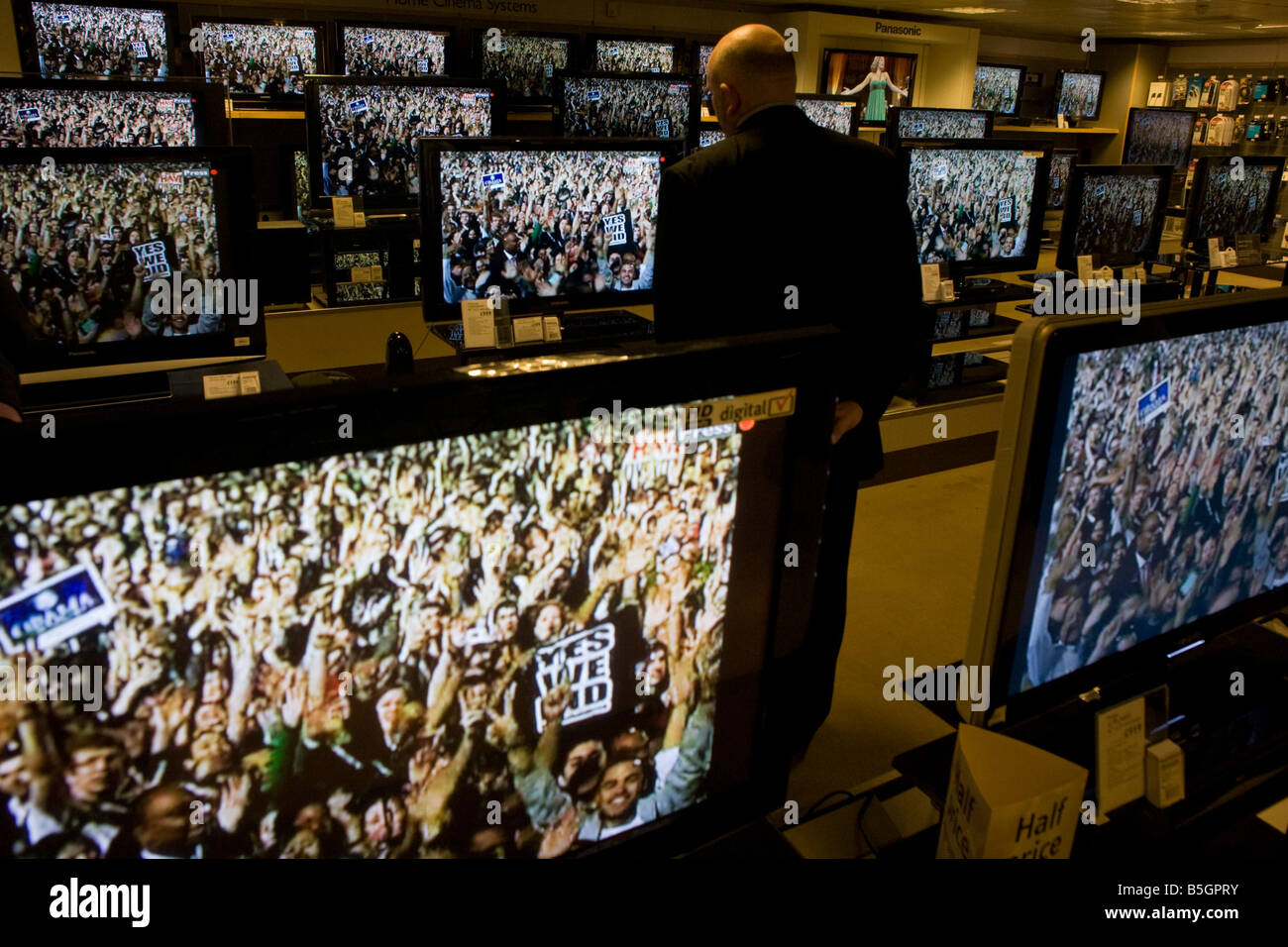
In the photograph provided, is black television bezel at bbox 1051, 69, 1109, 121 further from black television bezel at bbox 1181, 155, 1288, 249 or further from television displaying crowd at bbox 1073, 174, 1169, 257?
television displaying crowd at bbox 1073, 174, 1169, 257

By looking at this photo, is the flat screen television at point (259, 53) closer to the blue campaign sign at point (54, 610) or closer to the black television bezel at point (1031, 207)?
the black television bezel at point (1031, 207)

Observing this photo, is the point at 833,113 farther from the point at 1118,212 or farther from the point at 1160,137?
the point at 1160,137

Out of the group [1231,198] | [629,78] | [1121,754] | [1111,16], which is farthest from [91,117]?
[1111,16]

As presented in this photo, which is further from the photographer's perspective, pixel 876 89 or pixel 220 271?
pixel 876 89

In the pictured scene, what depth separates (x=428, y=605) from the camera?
679 mm

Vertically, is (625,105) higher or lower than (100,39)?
lower

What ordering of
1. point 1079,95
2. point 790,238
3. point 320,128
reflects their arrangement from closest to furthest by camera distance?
point 790,238 < point 320,128 < point 1079,95

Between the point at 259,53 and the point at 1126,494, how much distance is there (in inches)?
247

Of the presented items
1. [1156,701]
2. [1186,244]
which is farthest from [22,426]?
[1186,244]

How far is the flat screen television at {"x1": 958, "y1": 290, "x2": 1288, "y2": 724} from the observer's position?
943mm

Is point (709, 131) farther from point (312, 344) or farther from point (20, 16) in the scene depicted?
point (20, 16)

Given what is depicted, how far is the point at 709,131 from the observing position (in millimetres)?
4941

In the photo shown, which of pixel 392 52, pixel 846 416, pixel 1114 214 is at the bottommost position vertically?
pixel 846 416
